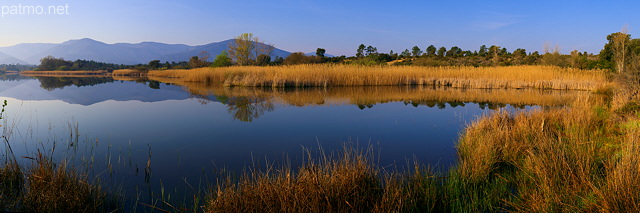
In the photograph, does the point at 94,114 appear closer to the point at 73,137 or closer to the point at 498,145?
the point at 73,137

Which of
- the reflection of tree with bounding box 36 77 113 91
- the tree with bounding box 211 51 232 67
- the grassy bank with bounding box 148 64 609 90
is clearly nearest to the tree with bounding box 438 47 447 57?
the tree with bounding box 211 51 232 67

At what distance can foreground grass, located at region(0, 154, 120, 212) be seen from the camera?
256cm

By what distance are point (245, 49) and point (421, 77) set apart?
2514 cm

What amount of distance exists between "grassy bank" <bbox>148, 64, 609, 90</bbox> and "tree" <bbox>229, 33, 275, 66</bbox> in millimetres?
19932

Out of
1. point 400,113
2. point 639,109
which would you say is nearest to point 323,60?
point 400,113

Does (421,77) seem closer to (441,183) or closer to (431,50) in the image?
(441,183)

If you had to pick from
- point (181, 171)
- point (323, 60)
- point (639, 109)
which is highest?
point (323, 60)

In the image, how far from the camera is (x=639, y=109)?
5.93 meters

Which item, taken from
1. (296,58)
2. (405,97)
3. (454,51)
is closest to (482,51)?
(454,51)

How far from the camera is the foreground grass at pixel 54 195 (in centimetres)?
256

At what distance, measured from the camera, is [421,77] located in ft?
67.6

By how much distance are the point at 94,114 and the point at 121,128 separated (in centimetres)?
244

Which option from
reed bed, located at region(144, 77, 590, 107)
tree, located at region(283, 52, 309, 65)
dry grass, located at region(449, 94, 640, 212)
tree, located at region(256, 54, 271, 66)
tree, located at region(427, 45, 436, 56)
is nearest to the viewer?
dry grass, located at region(449, 94, 640, 212)

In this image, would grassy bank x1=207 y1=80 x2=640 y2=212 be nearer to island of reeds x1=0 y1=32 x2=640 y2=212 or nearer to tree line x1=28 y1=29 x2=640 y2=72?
island of reeds x1=0 y1=32 x2=640 y2=212
